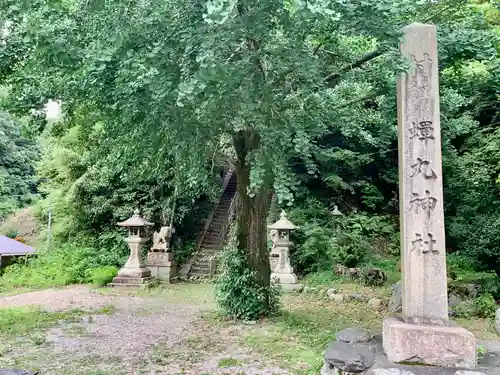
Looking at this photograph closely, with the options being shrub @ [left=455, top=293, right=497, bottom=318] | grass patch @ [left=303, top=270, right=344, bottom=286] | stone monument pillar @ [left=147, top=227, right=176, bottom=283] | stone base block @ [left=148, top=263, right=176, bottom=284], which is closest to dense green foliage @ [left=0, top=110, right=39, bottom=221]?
stone monument pillar @ [left=147, top=227, right=176, bottom=283]

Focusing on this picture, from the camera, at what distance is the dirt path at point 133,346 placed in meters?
4.71

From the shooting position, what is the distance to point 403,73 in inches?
176

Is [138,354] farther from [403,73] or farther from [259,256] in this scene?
[403,73]

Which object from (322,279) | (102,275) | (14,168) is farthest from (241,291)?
(14,168)

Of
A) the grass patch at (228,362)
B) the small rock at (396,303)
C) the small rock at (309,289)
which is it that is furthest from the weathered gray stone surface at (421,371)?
the small rock at (309,289)

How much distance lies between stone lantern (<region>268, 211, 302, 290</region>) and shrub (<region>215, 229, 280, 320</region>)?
3793 millimetres

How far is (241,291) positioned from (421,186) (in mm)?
3791

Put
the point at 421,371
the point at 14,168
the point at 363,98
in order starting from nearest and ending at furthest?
the point at 421,371 < the point at 363,98 < the point at 14,168

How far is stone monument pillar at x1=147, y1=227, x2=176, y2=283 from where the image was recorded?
1245cm

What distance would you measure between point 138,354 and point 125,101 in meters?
3.23

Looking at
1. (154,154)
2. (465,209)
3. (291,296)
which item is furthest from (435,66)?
(465,209)

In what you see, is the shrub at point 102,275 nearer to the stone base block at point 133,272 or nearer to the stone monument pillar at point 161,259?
the stone base block at point 133,272

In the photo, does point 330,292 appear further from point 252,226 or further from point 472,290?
point 252,226

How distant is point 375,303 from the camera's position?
830 cm
